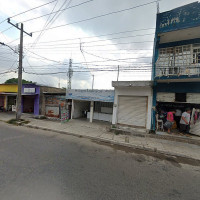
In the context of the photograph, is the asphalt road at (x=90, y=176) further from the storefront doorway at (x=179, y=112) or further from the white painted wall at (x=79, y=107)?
the white painted wall at (x=79, y=107)

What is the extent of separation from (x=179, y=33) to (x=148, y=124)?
624 cm

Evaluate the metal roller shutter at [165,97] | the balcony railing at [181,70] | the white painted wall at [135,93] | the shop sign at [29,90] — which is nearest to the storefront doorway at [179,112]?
the metal roller shutter at [165,97]

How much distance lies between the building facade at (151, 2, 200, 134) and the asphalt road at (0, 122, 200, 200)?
4.49 metres

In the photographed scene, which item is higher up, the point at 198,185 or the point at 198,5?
the point at 198,5

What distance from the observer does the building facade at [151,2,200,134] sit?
6113mm

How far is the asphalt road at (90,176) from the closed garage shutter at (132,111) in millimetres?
3766

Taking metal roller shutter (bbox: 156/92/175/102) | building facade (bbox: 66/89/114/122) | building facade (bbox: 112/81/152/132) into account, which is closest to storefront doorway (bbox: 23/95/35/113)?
building facade (bbox: 66/89/114/122)

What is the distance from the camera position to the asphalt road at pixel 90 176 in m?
2.27

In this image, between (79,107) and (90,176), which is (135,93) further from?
(79,107)

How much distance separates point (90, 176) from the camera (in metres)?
2.86

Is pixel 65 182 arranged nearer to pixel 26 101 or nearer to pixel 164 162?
pixel 164 162

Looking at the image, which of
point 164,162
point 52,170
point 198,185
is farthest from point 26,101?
point 198,185

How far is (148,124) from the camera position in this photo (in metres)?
7.48

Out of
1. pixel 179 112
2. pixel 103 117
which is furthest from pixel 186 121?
pixel 103 117
